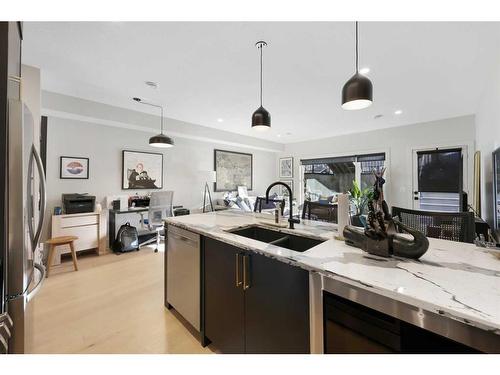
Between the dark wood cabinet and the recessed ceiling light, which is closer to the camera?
the dark wood cabinet

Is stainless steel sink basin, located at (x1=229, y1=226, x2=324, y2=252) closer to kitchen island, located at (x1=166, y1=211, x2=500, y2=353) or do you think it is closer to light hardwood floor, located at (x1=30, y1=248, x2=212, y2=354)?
kitchen island, located at (x1=166, y1=211, x2=500, y2=353)

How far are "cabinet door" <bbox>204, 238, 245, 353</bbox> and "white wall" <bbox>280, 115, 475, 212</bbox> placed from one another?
5.00 meters

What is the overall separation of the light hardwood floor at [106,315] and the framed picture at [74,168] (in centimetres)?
144

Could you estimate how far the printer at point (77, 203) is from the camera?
3221 mm

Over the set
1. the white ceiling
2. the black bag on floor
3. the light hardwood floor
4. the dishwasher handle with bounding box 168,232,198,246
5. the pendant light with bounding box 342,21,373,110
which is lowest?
the light hardwood floor

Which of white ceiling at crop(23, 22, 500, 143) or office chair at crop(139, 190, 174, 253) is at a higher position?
white ceiling at crop(23, 22, 500, 143)

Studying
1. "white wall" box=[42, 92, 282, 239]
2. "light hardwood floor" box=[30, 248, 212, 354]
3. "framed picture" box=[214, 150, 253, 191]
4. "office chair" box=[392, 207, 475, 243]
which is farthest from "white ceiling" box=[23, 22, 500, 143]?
"light hardwood floor" box=[30, 248, 212, 354]

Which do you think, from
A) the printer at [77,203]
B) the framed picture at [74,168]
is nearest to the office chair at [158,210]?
the printer at [77,203]

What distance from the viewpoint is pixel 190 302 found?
1.70 m

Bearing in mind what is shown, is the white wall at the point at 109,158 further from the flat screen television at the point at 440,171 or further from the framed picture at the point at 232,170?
the flat screen television at the point at 440,171

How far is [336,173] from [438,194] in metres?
2.29

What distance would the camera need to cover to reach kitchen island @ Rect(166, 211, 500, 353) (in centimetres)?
58

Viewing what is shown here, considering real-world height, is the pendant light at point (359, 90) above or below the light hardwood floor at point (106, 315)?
above
